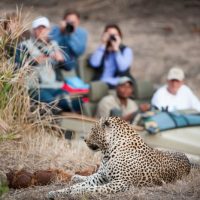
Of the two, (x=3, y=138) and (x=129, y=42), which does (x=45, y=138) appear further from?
(x=129, y=42)

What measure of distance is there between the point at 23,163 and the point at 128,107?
3.26 m

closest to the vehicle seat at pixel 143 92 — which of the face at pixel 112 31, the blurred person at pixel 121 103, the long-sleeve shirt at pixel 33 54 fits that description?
the blurred person at pixel 121 103

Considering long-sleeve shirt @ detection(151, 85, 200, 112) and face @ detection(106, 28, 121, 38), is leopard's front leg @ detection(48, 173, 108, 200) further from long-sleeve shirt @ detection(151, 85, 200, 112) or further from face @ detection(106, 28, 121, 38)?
face @ detection(106, 28, 121, 38)

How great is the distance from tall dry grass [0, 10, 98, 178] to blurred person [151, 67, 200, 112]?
1.92 m

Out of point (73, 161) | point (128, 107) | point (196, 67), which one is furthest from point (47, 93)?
point (196, 67)

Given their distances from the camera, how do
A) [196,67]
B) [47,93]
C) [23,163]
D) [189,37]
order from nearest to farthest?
[23,163] < [47,93] < [196,67] < [189,37]

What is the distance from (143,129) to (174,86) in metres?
1.43

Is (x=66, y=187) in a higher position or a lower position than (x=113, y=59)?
lower

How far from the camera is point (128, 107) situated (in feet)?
46.0

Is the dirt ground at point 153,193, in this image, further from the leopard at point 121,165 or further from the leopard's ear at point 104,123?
the leopard's ear at point 104,123

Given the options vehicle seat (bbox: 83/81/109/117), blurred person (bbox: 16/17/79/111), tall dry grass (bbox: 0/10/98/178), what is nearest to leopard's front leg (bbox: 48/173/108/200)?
tall dry grass (bbox: 0/10/98/178)

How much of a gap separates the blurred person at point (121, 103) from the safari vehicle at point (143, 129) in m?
→ 0.20

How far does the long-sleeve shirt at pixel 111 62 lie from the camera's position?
15250mm

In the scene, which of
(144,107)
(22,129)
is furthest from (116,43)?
(22,129)
